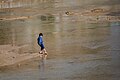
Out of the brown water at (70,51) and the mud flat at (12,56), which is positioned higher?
the brown water at (70,51)

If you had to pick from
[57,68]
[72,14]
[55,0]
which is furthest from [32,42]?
[55,0]

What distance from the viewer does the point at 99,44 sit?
28.0 m

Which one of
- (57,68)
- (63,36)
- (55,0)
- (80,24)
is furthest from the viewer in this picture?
(55,0)

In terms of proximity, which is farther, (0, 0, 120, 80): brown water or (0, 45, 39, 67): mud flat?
(0, 45, 39, 67): mud flat

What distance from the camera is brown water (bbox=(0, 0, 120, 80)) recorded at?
19141mm

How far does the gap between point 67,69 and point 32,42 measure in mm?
10695

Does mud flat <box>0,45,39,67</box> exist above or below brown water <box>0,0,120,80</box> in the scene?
below

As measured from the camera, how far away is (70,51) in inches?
1008

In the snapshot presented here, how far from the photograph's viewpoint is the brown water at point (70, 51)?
19.1 metres

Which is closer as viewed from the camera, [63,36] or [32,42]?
[32,42]

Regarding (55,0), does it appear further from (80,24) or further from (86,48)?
(86,48)

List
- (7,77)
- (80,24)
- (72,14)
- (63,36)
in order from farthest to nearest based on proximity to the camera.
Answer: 1. (72,14)
2. (80,24)
3. (63,36)
4. (7,77)

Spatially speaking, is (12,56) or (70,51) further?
(70,51)

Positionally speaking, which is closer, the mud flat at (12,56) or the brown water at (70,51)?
the brown water at (70,51)
